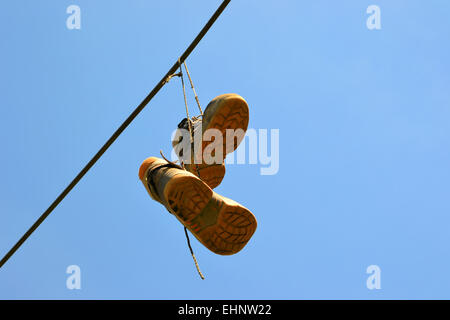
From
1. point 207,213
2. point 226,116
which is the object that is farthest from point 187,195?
point 226,116

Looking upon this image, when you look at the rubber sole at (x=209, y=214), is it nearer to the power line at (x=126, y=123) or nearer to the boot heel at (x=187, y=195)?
the boot heel at (x=187, y=195)

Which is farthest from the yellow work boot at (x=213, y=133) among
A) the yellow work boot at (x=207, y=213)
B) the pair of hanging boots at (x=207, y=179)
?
the yellow work boot at (x=207, y=213)

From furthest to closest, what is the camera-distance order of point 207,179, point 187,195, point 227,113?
point 207,179 → point 227,113 → point 187,195

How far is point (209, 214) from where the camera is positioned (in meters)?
4.16

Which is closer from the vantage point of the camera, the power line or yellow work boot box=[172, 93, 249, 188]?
the power line

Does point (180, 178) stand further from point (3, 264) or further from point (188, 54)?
point (3, 264)

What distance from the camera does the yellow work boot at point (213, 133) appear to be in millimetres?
4383

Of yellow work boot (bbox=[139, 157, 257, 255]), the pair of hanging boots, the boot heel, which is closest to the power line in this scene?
the pair of hanging boots

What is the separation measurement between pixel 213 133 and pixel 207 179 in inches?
24.8

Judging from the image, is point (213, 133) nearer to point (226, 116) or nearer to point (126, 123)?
point (226, 116)

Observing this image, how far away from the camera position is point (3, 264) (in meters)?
5.36

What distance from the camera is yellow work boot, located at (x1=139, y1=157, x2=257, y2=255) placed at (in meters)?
4.09

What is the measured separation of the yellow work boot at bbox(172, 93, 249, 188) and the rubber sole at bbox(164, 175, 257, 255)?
1.45ft

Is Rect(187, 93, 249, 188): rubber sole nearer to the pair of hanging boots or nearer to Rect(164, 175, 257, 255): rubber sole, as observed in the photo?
the pair of hanging boots
